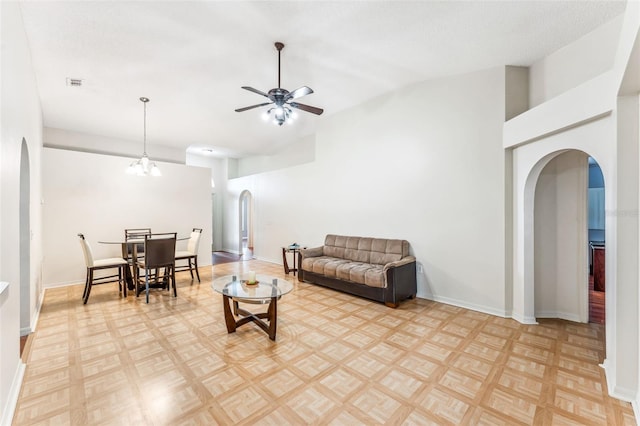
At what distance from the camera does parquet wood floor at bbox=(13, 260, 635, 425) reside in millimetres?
1803

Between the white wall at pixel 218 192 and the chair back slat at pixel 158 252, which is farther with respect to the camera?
the white wall at pixel 218 192

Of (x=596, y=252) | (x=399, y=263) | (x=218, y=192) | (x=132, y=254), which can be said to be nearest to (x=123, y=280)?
(x=132, y=254)

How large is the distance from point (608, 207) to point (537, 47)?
1.98 m

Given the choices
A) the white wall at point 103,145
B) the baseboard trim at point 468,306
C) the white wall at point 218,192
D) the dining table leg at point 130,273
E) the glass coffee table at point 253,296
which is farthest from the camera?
the white wall at point 218,192

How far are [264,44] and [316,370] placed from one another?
10.9 ft

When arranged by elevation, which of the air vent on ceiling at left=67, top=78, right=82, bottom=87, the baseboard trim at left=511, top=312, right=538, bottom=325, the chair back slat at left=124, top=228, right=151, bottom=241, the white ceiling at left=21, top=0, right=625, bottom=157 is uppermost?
the white ceiling at left=21, top=0, right=625, bottom=157

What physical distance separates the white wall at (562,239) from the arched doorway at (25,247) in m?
5.86

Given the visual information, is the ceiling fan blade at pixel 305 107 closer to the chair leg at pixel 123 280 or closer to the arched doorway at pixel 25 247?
the arched doorway at pixel 25 247

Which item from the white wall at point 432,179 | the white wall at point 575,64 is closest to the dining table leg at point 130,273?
the white wall at point 432,179

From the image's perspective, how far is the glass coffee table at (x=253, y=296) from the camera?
280 cm

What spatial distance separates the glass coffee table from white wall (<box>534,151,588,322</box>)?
10.4 ft

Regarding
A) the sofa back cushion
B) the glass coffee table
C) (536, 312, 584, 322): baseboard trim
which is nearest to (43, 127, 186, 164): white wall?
the sofa back cushion

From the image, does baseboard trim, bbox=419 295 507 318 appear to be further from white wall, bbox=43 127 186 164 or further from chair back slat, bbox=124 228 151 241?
white wall, bbox=43 127 186 164

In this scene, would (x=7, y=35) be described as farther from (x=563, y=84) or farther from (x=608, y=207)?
(x=563, y=84)
